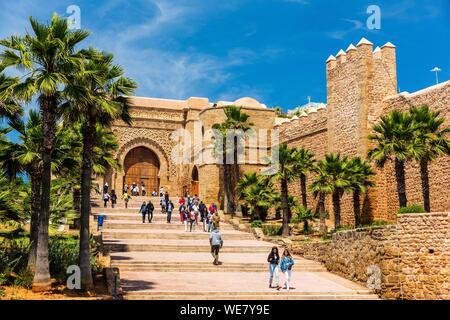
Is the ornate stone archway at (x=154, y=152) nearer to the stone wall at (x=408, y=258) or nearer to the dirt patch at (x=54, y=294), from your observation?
the stone wall at (x=408, y=258)

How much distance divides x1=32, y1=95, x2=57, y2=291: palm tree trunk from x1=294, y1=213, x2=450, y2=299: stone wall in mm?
8899

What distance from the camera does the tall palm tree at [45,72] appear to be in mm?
12922

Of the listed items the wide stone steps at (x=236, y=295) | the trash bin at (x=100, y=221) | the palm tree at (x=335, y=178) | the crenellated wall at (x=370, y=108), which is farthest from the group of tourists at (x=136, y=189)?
the wide stone steps at (x=236, y=295)

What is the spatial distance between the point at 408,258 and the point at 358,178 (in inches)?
375

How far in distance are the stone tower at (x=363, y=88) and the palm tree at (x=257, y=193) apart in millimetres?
4470

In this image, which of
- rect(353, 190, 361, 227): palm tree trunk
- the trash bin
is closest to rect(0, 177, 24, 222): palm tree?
the trash bin

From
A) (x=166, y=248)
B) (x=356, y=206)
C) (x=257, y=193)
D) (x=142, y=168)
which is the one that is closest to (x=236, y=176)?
→ (x=257, y=193)

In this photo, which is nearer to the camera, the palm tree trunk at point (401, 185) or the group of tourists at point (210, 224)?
the group of tourists at point (210, 224)

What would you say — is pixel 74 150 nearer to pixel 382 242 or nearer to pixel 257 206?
pixel 382 242

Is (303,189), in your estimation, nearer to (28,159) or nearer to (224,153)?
(224,153)

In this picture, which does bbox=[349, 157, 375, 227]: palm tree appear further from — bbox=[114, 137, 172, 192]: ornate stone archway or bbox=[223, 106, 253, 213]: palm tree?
bbox=[114, 137, 172, 192]: ornate stone archway

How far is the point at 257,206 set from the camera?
2958cm

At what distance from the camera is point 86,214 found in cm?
1376
